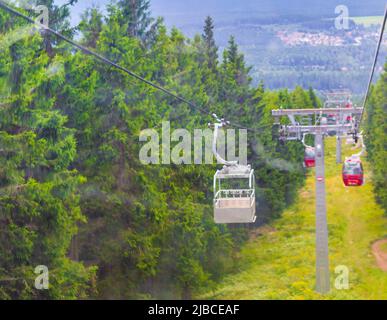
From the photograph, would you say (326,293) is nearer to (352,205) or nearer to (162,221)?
(162,221)

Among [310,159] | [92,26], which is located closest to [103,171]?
[92,26]

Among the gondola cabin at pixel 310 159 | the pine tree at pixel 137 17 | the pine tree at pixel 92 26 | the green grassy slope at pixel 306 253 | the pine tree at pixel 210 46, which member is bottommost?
the green grassy slope at pixel 306 253

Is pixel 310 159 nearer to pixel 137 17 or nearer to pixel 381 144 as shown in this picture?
pixel 381 144

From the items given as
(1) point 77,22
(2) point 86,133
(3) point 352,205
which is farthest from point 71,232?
(3) point 352,205

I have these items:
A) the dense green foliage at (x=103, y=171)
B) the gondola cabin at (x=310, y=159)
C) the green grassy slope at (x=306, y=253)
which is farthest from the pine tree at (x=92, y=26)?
the green grassy slope at (x=306, y=253)

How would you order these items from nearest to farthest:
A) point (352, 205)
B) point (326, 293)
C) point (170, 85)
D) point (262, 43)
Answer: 1. point (170, 85)
2. point (326, 293)
3. point (352, 205)
4. point (262, 43)

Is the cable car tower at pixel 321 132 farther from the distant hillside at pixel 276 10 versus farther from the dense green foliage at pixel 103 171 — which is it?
the distant hillside at pixel 276 10
